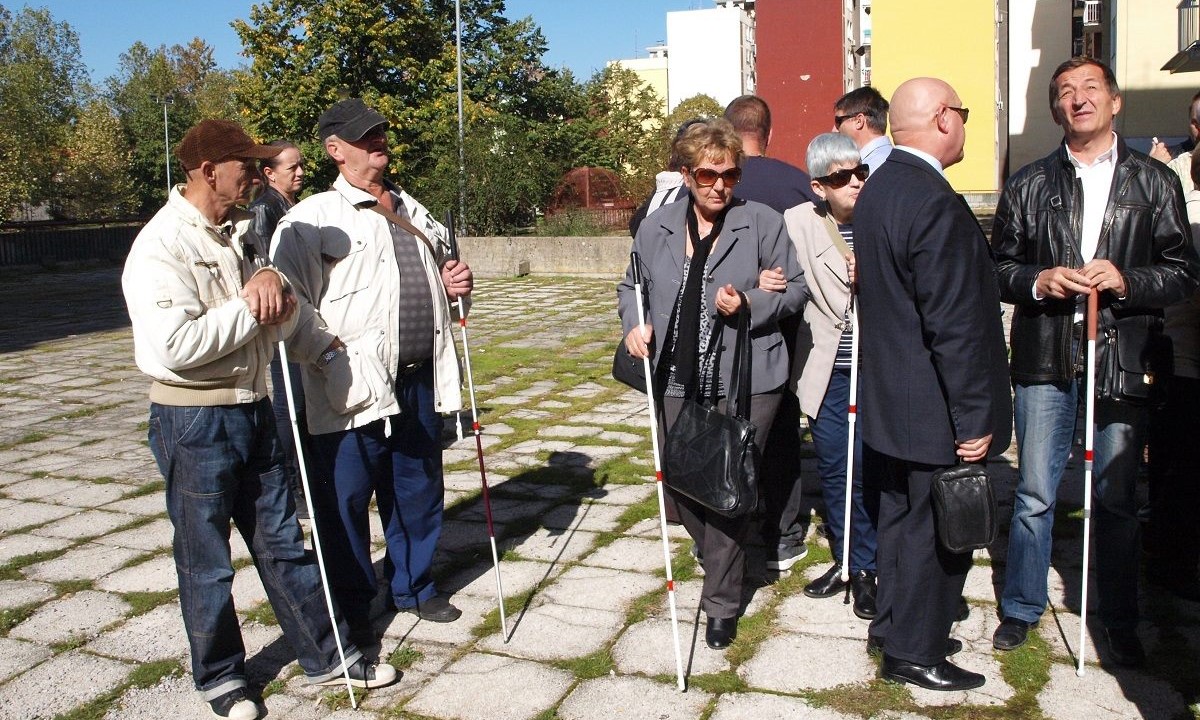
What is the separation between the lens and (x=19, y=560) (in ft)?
17.7

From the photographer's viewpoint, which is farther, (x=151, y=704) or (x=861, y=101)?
(x=861, y=101)

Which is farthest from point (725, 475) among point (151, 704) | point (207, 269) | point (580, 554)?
point (151, 704)

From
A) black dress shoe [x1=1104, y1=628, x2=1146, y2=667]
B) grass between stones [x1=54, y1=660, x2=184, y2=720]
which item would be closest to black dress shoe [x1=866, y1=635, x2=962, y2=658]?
black dress shoe [x1=1104, y1=628, x2=1146, y2=667]

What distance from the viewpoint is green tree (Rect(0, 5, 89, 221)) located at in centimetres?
3703

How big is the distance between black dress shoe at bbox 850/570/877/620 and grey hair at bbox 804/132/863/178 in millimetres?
1682

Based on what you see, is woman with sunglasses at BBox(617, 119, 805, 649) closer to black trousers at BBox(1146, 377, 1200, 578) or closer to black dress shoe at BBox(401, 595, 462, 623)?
black dress shoe at BBox(401, 595, 462, 623)

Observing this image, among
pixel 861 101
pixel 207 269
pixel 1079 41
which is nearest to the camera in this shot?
pixel 207 269

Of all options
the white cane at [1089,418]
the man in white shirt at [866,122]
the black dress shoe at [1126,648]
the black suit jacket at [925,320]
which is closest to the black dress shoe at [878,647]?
the white cane at [1089,418]

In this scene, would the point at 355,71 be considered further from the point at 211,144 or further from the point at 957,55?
the point at 211,144

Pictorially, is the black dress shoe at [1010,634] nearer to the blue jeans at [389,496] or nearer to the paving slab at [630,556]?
the paving slab at [630,556]

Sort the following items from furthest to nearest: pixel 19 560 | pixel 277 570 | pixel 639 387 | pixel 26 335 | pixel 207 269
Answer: pixel 26 335 → pixel 19 560 → pixel 639 387 → pixel 277 570 → pixel 207 269

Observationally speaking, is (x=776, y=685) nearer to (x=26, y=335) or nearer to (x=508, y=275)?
(x=26, y=335)

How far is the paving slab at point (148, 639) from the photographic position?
4.23 meters

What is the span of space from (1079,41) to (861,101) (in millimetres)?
45886
